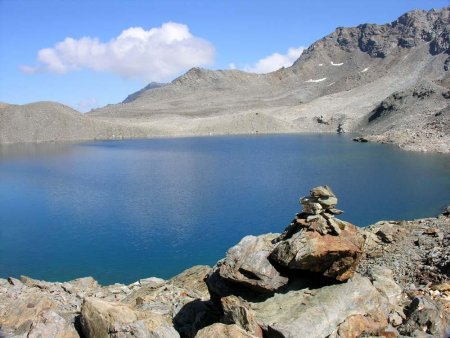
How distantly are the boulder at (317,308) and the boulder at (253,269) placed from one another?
370mm

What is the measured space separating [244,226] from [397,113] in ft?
257

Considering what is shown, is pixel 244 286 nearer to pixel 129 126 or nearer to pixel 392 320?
pixel 392 320

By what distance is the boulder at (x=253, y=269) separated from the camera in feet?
38.9

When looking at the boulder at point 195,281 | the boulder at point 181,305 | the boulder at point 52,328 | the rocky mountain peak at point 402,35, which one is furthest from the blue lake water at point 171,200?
the rocky mountain peak at point 402,35

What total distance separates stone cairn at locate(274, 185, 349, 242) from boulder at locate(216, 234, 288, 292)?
1.00m

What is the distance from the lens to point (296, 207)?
120 ft

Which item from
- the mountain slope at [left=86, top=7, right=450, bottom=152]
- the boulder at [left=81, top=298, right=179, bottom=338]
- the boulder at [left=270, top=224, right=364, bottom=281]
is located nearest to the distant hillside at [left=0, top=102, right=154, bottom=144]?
the mountain slope at [left=86, top=7, right=450, bottom=152]

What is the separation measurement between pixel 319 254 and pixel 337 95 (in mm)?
140033

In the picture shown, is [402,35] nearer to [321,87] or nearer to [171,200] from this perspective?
[321,87]

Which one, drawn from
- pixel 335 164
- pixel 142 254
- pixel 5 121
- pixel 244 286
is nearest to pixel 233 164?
Answer: pixel 335 164

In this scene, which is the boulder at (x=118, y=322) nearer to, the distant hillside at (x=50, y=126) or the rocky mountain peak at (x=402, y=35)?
the distant hillside at (x=50, y=126)

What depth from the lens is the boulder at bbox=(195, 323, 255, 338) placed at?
9969 millimetres

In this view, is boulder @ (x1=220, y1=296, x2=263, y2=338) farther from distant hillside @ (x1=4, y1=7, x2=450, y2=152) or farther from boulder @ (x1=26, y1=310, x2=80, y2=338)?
distant hillside @ (x1=4, y1=7, x2=450, y2=152)

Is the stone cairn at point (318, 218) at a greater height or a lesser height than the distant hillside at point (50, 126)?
lesser
